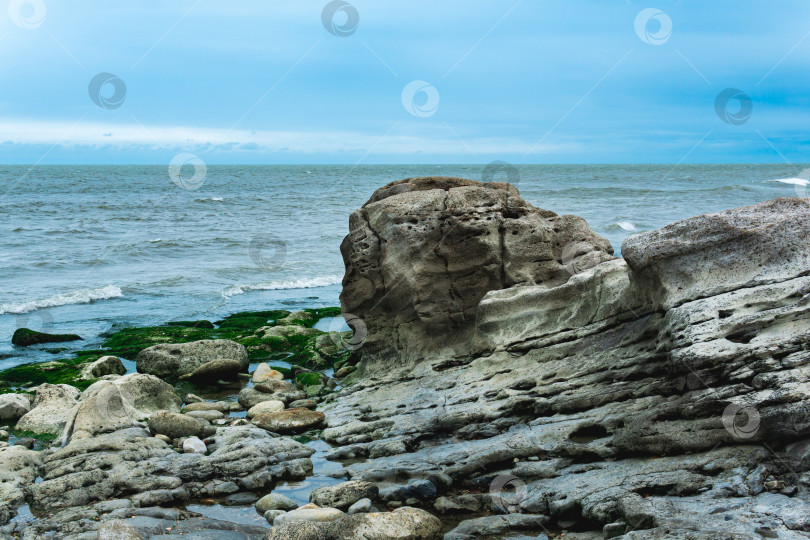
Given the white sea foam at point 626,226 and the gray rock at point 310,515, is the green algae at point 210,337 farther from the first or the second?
the white sea foam at point 626,226

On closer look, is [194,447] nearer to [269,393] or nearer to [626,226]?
[269,393]

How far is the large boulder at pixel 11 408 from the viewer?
12156 mm

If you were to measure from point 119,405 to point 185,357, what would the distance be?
389 cm

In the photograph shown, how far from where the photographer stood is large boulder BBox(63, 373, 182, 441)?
1110cm

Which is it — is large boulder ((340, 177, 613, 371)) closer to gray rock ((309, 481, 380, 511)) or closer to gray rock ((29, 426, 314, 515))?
gray rock ((29, 426, 314, 515))

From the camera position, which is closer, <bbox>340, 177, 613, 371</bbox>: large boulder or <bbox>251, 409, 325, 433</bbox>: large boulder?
<bbox>251, 409, 325, 433</bbox>: large boulder

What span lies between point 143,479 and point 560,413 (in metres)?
5.24

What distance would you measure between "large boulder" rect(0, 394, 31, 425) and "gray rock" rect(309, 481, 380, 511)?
21.3 feet

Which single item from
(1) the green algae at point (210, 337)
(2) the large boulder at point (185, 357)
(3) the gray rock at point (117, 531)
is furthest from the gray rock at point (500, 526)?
(2) the large boulder at point (185, 357)

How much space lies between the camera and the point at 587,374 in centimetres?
906

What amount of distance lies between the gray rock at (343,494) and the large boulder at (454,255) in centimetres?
360

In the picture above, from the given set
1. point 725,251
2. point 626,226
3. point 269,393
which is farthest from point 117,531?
point 626,226

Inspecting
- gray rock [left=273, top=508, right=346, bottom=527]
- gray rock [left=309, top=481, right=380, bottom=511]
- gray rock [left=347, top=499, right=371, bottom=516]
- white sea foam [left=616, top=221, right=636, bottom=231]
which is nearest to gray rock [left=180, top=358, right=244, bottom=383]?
gray rock [left=309, top=481, right=380, bottom=511]

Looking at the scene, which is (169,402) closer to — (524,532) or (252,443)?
(252,443)
